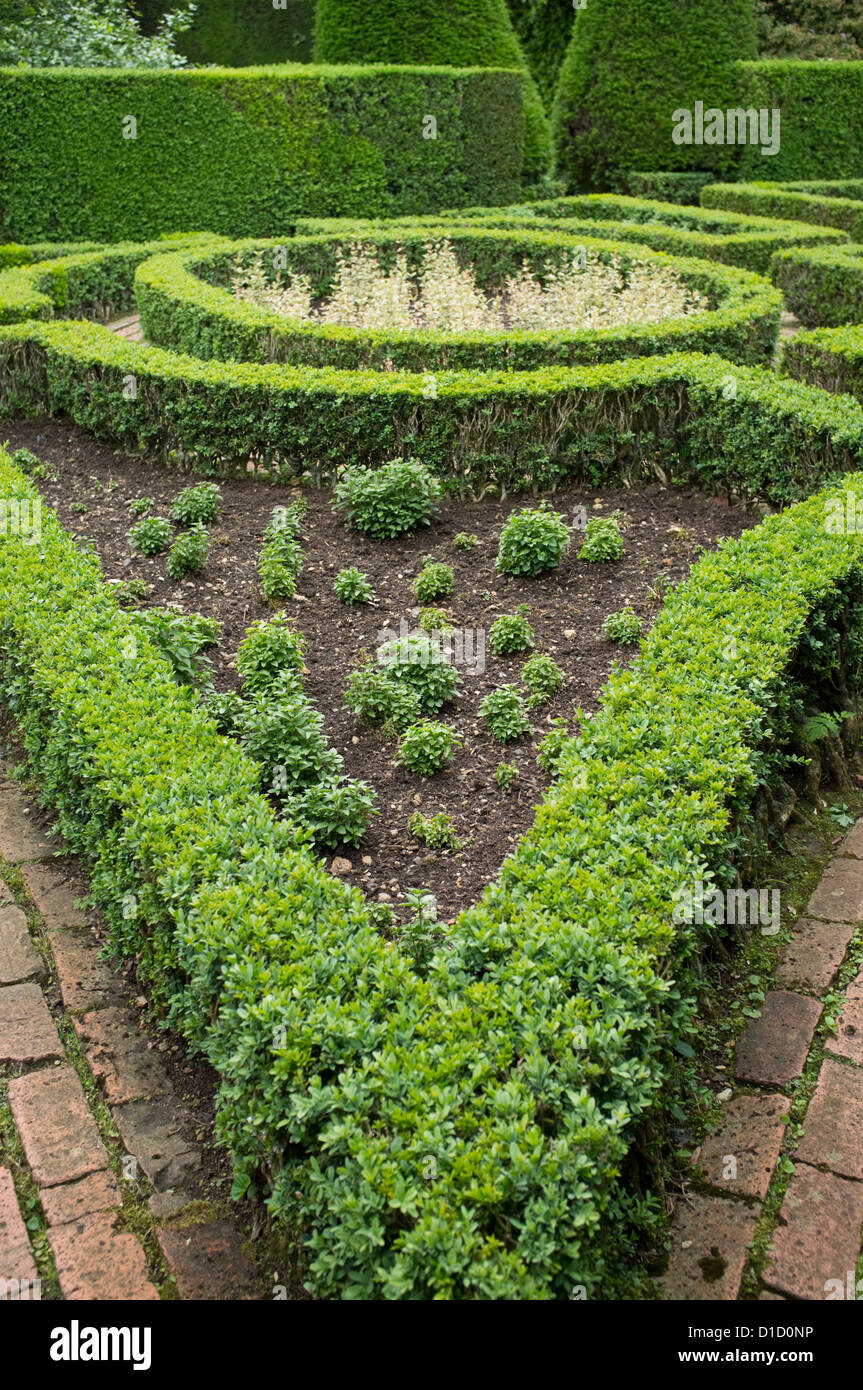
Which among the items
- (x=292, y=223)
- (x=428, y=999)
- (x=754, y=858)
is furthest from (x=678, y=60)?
(x=428, y=999)

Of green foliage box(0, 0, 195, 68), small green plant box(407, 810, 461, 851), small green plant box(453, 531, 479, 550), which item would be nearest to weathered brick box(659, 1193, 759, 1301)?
small green plant box(407, 810, 461, 851)

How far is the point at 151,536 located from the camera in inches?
273

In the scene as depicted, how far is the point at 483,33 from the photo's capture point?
1980 centimetres

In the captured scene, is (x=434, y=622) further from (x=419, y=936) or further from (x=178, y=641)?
(x=419, y=936)

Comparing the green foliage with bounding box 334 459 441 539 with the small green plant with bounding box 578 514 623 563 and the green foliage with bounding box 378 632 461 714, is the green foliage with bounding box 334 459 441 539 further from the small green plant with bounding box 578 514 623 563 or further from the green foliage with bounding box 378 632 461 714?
the green foliage with bounding box 378 632 461 714

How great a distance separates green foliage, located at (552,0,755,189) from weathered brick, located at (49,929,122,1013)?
839 inches

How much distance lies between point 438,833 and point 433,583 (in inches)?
88.2

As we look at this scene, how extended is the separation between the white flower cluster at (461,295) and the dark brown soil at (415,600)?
4526mm

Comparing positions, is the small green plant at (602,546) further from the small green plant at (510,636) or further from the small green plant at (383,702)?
the small green plant at (383,702)

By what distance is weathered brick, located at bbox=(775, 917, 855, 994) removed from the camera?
4082mm

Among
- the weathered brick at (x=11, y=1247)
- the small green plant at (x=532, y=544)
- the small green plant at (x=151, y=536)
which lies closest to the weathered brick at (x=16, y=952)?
the weathered brick at (x=11, y=1247)

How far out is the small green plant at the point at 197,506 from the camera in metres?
7.25

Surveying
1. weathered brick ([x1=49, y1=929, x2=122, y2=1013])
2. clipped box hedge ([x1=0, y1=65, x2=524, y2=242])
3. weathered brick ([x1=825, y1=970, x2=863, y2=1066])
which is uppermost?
clipped box hedge ([x1=0, y1=65, x2=524, y2=242])

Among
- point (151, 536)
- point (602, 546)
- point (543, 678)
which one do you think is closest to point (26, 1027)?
point (543, 678)
